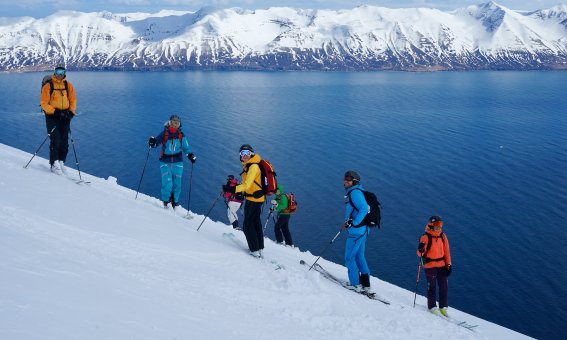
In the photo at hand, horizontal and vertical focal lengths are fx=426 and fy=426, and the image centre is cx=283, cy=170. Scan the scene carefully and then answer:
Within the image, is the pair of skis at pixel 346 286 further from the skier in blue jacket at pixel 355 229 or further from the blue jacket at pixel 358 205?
the blue jacket at pixel 358 205

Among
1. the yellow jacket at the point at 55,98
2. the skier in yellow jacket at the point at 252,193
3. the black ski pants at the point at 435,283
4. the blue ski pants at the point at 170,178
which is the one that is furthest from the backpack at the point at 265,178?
the yellow jacket at the point at 55,98

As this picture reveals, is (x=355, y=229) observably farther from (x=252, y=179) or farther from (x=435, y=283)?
(x=435, y=283)

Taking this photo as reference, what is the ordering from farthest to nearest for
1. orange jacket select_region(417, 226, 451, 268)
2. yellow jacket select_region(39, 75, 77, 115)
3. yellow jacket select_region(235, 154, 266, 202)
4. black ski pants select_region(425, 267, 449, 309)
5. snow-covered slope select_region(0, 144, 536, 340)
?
1. yellow jacket select_region(39, 75, 77, 115)
2. black ski pants select_region(425, 267, 449, 309)
3. orange jacket select_region(417, 226, 451, 268)
4. yellow jacket select_region(235, 154, 266, 202)
5. snow-covered slope select_region(0, 144, 536, 340)

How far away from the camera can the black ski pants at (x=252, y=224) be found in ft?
34.0

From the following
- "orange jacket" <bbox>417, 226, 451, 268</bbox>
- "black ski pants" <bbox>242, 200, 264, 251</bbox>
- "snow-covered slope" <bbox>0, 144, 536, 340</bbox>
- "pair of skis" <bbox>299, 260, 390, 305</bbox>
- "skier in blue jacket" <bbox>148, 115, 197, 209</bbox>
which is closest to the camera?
"snow-covered slope" <bbox>0, 144, 536, 340</bbox>

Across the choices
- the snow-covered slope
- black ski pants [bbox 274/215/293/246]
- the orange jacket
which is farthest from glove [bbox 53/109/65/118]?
the orange jacket

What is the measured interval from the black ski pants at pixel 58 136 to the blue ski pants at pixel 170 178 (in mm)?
2931

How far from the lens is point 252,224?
1048cm

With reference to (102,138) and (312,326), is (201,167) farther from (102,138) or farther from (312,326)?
(312,326)

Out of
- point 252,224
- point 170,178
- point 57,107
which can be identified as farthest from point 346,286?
point 57,107

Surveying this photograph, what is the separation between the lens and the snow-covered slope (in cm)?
505

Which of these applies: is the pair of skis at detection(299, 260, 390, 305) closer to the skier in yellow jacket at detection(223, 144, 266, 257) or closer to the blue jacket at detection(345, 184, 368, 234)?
the blue jacket at detection(345, 184, 368, 234)

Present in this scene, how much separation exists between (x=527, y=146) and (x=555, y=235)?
3635cm

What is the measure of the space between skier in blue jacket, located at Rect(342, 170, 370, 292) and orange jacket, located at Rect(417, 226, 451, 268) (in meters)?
1.96
